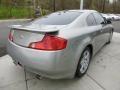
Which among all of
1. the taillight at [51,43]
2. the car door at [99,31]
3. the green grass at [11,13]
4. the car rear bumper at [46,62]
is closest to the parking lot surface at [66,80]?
the car rear bumper at [46,62]

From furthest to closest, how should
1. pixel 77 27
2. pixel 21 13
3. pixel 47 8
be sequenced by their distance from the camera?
pixel 47 8, pixel 21 13, pixel 77 27

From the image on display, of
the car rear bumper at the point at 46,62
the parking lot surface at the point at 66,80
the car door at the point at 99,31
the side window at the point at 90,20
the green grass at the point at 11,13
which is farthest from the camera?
the green grass at the point at 11,13

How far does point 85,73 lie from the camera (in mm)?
3973

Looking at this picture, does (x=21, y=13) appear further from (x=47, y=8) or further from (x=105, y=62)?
(x=105, y=62)

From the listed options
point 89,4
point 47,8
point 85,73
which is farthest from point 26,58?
point 89,4

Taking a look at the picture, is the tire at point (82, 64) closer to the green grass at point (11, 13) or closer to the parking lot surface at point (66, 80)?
the parking lot surface at point (66, 80)

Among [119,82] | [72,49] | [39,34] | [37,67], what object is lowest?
[119,82]

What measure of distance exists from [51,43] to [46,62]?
331mm

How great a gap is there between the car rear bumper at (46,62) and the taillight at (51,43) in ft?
0.24

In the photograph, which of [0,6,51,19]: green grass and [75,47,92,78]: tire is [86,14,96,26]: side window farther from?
[0,6,51,19]: green grass

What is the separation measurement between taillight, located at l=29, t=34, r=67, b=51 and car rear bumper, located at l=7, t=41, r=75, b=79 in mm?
72

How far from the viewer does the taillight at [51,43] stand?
9.43 feet

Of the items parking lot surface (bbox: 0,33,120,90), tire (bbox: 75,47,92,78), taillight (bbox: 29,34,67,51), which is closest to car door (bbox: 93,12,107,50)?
parking lot surface (bbox: 0,33,120,90)

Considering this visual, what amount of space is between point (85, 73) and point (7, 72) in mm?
1821
